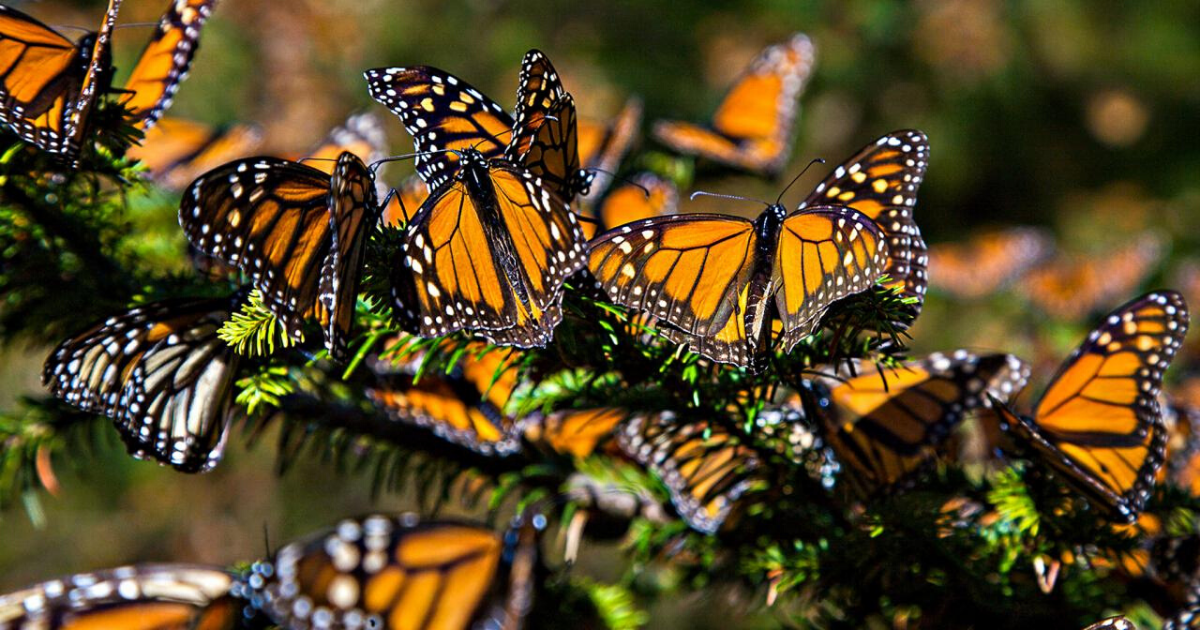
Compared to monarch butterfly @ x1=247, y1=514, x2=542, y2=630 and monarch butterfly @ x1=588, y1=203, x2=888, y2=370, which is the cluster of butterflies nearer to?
monarch butterfly @ x1=247, y1=514, x2=542, y2=630

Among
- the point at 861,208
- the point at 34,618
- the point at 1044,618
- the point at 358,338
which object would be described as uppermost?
the point at 861,208

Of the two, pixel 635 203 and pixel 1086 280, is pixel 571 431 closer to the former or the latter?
pixel 635 203

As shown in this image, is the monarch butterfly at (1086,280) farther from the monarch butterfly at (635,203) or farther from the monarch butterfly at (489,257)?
the monarch butterfly at (489,257)

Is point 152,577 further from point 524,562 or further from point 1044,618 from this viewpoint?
point 1044,618

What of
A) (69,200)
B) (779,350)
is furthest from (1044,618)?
(69,200)

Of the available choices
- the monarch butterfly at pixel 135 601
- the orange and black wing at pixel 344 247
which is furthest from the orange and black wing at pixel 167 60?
the monarch butterfly at pixel 135 601

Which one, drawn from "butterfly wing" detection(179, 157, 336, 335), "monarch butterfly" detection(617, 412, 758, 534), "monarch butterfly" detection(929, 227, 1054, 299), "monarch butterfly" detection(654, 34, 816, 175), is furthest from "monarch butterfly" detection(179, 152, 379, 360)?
"monarch butterfly" detection(929, 227, 1054, 299)
